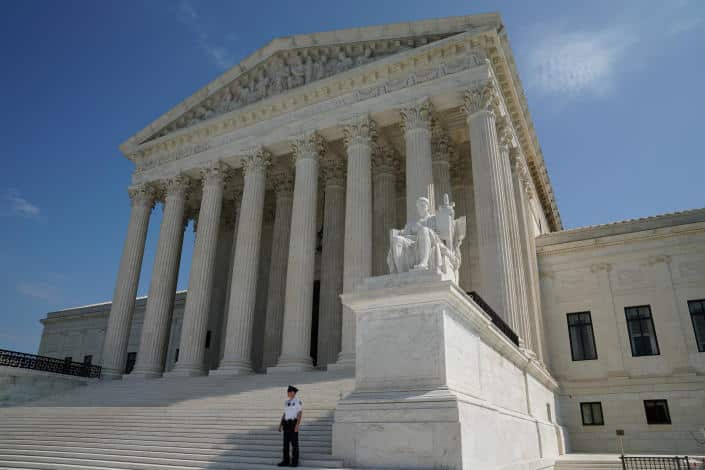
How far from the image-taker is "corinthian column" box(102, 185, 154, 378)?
30.5 meters

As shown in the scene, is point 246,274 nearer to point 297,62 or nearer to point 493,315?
point 297,62

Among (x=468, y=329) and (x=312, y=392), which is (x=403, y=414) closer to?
(x=468, y=329)

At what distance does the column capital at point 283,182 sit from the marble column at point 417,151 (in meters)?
10.7

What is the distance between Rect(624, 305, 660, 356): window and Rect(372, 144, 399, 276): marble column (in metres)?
13.1

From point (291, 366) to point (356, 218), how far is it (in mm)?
7724

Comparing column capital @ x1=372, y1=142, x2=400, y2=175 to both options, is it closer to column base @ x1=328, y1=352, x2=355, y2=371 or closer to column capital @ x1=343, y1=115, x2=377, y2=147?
column capital @ x1=343, y1=115, x2=377, y2=147

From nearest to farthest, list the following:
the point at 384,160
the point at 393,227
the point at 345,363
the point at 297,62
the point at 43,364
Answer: the point at 345,363 → the point at 43,364 → the point at 393,227 → the point at 384,160 → the point at 297,62

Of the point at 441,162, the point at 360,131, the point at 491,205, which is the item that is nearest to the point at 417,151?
the point at 360,131

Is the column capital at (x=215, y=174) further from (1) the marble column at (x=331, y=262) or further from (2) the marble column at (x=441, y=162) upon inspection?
(2) the marble column at (x=441, y=162)

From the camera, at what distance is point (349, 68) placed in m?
28.9

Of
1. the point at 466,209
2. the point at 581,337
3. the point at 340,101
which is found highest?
the point at 340,101

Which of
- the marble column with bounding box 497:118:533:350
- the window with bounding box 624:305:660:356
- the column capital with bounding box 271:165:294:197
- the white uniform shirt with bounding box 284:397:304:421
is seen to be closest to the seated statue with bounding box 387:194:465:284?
the white uniform shirt with bounding box 284:397:304:421

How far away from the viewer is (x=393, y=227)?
1180 inches

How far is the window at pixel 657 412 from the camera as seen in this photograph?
80.9ft
